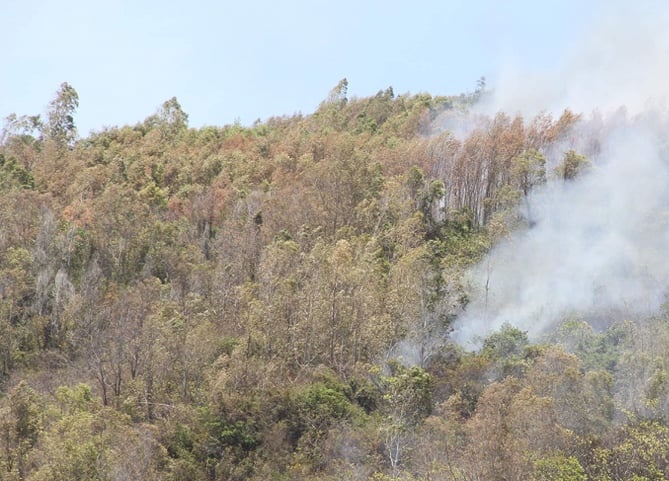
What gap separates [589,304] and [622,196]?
9.85 m

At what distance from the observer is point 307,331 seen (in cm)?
2944

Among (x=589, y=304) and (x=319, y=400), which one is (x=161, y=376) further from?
(x=589, y=304)

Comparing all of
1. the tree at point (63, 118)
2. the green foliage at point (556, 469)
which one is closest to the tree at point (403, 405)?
the green foliage at point (556, 469)

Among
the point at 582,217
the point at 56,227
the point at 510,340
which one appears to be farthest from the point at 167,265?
the point at 582,217

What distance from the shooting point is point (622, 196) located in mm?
42750

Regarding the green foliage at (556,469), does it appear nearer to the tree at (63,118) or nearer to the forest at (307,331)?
the forest at (307,331)

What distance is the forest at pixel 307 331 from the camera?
21.5m

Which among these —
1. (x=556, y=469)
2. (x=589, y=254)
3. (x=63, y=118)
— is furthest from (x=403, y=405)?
(x=63, y=118)

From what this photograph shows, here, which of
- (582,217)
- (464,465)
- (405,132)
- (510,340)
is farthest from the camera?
(405,132)

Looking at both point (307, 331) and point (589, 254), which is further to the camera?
point (589, 254)

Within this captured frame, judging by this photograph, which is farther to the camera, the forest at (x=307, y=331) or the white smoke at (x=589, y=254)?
the white smoke at (x=589, y=254)

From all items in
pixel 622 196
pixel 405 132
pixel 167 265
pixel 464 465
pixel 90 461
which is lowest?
pixel 464 465

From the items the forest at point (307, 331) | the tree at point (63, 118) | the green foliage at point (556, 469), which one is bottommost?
the green foliage at point (556, 469)

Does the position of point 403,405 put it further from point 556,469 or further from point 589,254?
point 589,254
